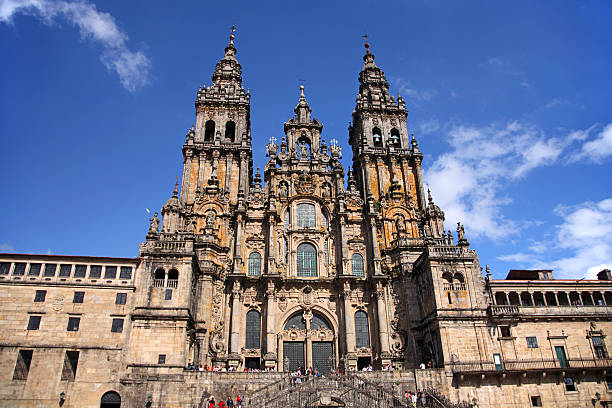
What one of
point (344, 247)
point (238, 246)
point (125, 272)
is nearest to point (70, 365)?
point (125, 272)

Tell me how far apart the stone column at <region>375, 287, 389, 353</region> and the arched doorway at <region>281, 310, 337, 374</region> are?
3.82 m

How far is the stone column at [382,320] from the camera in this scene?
3557 centimetres

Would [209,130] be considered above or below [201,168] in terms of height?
above

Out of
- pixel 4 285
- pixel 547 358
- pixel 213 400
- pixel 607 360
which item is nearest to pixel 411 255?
pixel 547 358

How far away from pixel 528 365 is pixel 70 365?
99.9ft

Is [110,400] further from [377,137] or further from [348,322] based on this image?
[377,137]

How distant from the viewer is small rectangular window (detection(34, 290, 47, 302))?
2975 cm

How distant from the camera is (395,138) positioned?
47531mm

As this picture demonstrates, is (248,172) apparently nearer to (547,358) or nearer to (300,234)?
(300,234)

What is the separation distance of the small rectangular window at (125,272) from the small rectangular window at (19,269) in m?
6.12

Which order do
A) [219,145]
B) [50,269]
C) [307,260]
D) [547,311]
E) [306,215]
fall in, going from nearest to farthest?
[50,269] < [547,311] < [307,260] < [306,215] < [219,145]

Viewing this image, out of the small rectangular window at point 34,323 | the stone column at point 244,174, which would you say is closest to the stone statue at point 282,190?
the stone column at point 244,174

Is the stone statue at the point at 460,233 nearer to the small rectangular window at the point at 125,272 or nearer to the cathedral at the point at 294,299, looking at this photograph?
the cathedral at the point at 294,299

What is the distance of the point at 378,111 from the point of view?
4838cm
